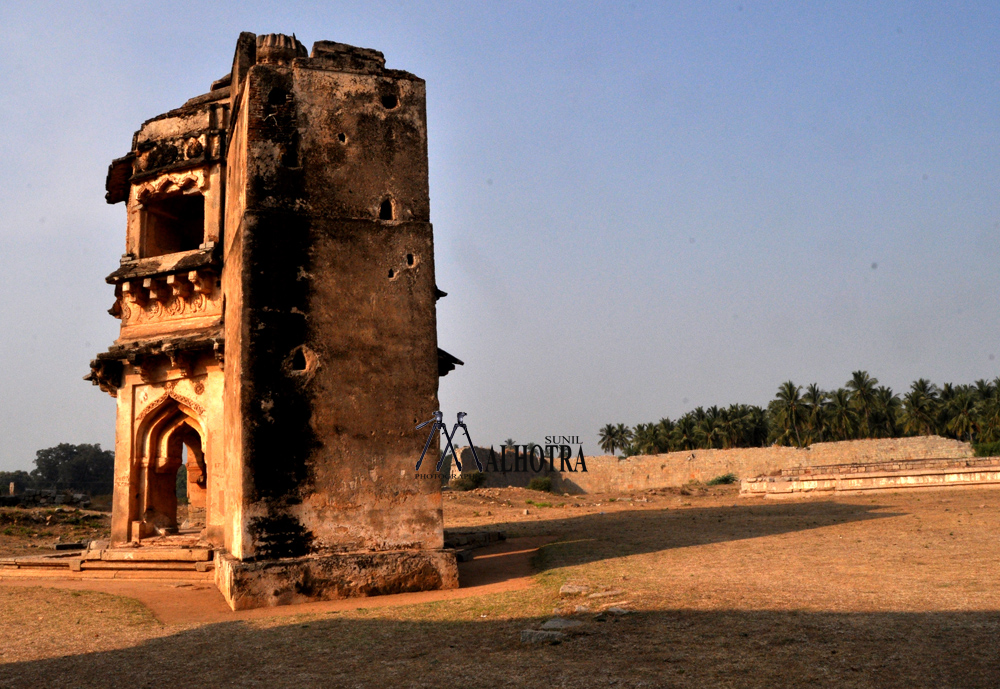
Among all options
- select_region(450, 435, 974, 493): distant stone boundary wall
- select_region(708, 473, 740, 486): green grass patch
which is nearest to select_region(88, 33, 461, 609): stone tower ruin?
select_region(450, 435, 974, 493): distant stone boundary wall

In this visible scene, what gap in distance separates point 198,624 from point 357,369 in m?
3.71

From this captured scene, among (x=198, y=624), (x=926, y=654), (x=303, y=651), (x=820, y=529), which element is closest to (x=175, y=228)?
(x=198, y=624)

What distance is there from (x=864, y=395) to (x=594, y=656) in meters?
59.9

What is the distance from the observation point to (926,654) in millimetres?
5613

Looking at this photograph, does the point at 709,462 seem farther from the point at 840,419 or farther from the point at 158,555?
the point at 158,555

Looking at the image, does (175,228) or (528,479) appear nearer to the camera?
(175,228)

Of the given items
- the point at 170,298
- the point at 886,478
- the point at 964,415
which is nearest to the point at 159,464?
the point at 170,298

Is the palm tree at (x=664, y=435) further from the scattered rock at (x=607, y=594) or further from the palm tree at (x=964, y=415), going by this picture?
the scattered rock at (x=607, y=594)

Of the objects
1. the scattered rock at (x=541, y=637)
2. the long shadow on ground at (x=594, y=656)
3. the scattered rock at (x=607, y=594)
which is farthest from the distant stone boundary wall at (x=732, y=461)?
the scattered rock at (x=541, y=637)

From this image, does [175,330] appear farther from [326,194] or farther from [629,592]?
[629,592]

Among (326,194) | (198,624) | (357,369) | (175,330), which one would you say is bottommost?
(198,624)

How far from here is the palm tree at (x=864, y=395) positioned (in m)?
60.0

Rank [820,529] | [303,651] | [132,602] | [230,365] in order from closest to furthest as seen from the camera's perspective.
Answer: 1. [303,651]
2. [132,602]
3. [230,365]
4. [820,529]

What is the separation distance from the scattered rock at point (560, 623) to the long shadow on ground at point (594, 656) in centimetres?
13
